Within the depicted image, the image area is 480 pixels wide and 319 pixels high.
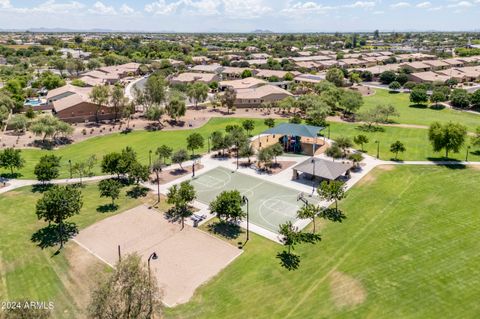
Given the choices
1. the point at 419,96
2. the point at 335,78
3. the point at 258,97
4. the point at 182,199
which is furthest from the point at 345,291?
the point at 335,78

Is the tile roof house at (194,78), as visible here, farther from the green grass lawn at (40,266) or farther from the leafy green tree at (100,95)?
the green grass lawn at (40,266)

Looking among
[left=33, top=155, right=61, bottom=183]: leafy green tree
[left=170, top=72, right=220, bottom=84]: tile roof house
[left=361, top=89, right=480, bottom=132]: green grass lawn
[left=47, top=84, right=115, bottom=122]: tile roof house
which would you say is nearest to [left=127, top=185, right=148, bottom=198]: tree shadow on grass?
[left=33, top=155, right=61, bottom=183]: leafy green tree

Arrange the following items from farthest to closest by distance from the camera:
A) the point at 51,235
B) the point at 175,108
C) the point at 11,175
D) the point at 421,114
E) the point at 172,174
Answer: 1. the point at 421,114
2. the point at 175,108
3. the point at 172,174
4. the point at 11,175
5. the point at 51,235

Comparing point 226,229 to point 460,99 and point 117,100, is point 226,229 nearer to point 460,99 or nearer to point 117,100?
point 117,100

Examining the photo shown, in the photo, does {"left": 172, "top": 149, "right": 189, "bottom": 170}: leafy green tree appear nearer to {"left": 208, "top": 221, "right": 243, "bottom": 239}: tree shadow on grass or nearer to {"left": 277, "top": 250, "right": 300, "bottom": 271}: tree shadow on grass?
{"left": 208, "top": 221, "right": 243, "bottom": 239}: tree shadow on grass

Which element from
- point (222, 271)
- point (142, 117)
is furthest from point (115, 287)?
point (142, 117)

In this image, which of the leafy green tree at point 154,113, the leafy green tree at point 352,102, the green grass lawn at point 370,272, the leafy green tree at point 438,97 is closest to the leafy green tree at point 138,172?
the green grass lawn at point 370,272
